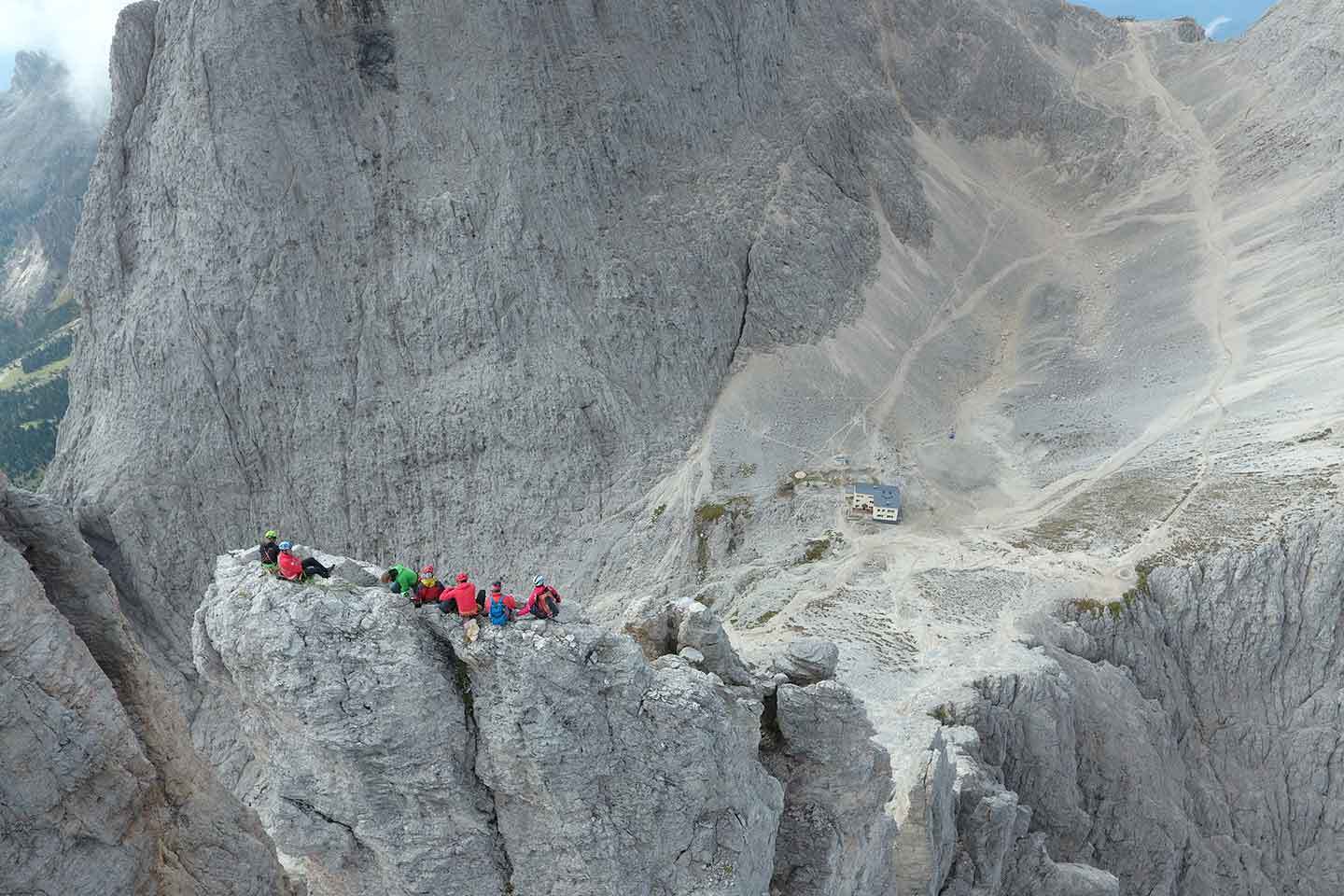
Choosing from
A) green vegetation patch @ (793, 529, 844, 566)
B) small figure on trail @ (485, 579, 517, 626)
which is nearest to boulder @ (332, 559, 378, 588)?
small figure on trail @ (485, 579, 517, 626)

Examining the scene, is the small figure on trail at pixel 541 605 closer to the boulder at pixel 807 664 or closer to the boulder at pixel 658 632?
the boulder at pixel 658 632

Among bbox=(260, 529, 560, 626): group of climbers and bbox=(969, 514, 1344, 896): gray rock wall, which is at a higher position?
bbox=(260, 529, 560, 626): group of climbers

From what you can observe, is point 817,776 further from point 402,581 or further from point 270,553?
point 270,553

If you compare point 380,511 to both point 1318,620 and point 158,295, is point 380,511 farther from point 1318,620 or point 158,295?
point 1318,620

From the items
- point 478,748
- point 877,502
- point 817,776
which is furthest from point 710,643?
point 877,502

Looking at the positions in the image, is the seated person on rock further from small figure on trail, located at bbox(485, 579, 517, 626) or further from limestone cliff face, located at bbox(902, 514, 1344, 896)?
limestone cliff face, located at bbox(902, 514, 1344, 896)

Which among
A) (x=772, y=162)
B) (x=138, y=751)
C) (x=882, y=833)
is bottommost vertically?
→ (x=882, y=833)

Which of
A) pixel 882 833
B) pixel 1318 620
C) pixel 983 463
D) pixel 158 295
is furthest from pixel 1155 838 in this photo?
pixel 158 295
